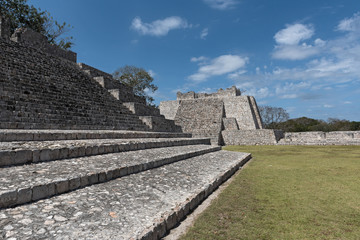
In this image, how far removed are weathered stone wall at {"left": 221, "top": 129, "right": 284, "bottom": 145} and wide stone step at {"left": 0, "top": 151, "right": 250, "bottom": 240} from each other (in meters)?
21.5

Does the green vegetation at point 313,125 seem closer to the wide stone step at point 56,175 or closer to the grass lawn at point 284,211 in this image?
the grass lawn at point 284,211

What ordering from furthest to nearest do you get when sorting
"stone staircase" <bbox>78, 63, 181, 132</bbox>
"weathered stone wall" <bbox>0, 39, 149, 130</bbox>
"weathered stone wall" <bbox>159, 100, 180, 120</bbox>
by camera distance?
"weathered stone wall" <bbox>159, 100, 180, 120</bbox>, "stone staircase" <bbox>78, 63, 181, 132</bbox>, "weathered stone wall" <bbox>0, 39, 149, 130</bbox>

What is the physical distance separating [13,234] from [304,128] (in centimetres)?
4395

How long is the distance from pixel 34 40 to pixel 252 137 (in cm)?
2142

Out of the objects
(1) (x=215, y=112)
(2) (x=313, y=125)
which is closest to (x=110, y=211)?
(1) (x=215, y=112)

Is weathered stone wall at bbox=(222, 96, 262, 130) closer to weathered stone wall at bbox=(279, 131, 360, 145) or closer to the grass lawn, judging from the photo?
weathered stone wall at bbox=(279, 131, 360, 145)

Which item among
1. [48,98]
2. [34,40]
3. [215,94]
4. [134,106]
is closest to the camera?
[48,98]

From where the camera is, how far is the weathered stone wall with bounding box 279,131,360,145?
21.4 meters

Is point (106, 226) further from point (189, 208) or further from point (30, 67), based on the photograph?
point (30, 67)

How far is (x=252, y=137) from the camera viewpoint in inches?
984

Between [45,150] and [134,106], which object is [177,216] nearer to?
[45,150]

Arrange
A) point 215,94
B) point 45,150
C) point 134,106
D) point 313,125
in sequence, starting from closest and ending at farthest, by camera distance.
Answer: point 45,150, point 134,106, point 215,94, point 313,125

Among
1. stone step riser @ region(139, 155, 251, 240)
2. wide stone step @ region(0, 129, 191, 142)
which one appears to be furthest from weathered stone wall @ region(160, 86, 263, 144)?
stone step riser @ region(139, 155, 251, 240)

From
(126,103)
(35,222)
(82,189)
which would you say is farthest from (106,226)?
(126,103)
